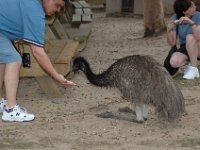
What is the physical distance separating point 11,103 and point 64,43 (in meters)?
2.53

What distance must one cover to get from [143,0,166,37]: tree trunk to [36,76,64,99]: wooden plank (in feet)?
13.6

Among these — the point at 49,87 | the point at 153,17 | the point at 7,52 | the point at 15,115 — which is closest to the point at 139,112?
the point at 15,115

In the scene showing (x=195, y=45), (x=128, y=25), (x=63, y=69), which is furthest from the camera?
(x=128, y=25)

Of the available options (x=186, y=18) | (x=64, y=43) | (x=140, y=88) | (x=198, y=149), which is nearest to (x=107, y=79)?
(x=140, y=88)

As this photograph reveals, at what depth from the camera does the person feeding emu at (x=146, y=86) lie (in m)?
4.52

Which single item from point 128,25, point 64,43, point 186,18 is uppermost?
point 186,18

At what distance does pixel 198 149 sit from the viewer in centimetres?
413

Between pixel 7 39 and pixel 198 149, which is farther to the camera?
pixel 7 39

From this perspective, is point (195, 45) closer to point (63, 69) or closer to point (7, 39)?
point (63, 69)

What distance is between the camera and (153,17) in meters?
9.84

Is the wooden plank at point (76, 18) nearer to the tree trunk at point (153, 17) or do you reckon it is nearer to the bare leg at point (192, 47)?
the tree trunk at point (153, 17)

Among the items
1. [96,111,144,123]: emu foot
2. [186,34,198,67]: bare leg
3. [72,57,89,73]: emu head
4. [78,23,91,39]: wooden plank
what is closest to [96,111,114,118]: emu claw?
[96,111,144,123]: emu foot

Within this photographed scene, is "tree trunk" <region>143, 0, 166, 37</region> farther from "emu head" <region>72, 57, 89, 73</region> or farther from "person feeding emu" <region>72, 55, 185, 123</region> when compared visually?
"person feeding emu" <region>72, 55, 185, 123</region>

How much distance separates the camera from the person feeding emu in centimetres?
452
